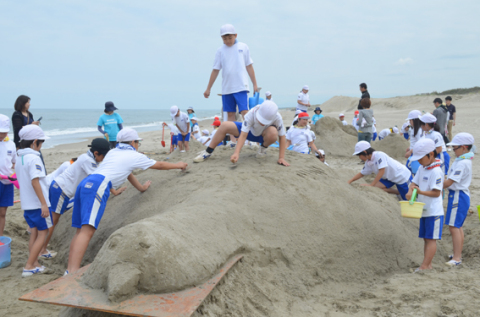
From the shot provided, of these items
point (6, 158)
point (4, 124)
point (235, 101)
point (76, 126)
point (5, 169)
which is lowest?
point (76, 126)

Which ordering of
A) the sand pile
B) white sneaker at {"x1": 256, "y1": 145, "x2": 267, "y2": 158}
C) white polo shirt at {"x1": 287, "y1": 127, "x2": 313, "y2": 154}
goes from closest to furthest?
the sand pile, white sneaker at {"x1": 256, "y1": 145, "x2": 267, "y2": 158}, white polo shirt at {"x1": 287, "y1": 127, "x2": 313, "y2": 154}

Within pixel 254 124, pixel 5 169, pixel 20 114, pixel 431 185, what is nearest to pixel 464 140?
pixel 431 185

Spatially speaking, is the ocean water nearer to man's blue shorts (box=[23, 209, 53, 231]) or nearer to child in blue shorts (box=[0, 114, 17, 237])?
child in blue shorts (box=[0, 114, 17, 237])

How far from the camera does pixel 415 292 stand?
129 inches

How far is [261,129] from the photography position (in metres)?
4.68

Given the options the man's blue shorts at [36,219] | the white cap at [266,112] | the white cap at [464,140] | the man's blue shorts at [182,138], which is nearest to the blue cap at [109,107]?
the man's blue shorts at [182,138]

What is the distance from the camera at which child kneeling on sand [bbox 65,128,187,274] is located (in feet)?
12.0

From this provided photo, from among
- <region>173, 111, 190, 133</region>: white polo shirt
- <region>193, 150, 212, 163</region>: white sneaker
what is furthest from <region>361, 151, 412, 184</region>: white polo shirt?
<region>173, 111, 190, 133</region>: white polo shirt

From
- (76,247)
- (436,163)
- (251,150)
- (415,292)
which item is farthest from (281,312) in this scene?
(251,150)

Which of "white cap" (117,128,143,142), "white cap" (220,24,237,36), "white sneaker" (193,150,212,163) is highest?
"white cap" (220,24,237,36)

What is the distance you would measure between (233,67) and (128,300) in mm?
4002

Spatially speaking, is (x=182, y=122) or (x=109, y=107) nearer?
(x=109, y=107)

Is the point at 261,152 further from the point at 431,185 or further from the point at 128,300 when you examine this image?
the point at 128,300

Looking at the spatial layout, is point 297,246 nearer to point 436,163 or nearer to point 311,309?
point 311,309
